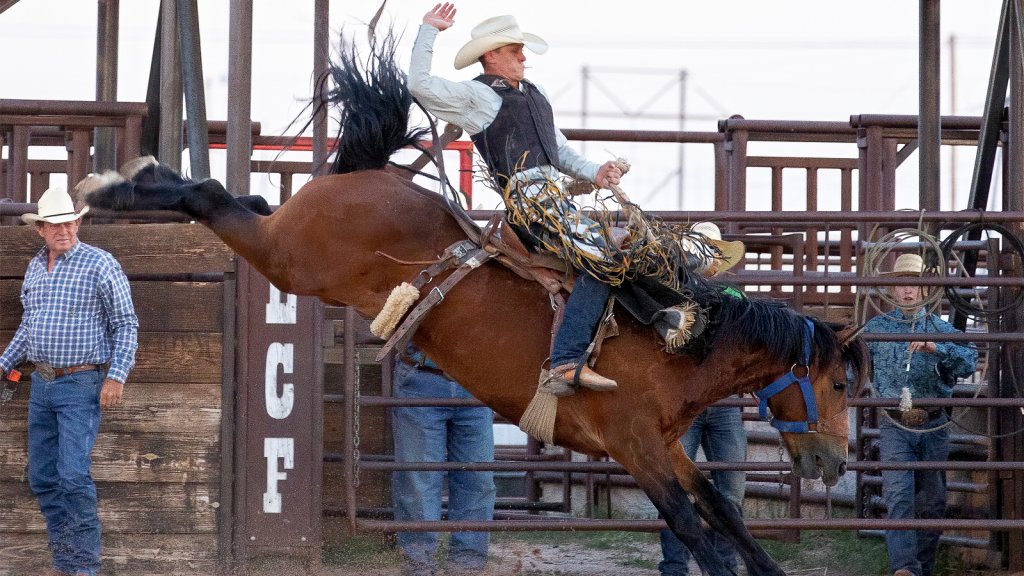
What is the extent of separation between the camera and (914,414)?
6.14 metres

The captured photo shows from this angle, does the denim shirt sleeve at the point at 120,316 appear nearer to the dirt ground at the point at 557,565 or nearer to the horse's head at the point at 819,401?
the dirt ground at the point at 557,565

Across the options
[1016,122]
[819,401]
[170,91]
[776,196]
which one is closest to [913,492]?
[819,401]

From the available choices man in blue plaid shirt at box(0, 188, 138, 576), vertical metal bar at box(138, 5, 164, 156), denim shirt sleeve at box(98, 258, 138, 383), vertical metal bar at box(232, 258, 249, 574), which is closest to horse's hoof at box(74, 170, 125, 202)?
man in blue plaid shirt at box(0, 188, 138, 576)

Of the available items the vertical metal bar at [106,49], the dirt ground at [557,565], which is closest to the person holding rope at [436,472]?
the dirt ground at [557,565]

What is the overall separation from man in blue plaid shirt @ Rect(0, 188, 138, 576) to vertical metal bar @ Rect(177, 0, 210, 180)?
38.9 inches

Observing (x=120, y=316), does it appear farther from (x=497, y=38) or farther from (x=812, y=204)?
(x=812, y=204)

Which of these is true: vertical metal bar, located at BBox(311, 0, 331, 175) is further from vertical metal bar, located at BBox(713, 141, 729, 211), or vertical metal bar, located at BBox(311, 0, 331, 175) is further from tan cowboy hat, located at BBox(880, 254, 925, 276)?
vertical metal bar, located at BBox(713, 141, 729, 211)

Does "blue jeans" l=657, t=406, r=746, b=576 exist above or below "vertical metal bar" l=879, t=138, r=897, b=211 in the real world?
below

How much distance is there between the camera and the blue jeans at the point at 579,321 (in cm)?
462

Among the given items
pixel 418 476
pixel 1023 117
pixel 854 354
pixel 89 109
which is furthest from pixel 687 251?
pixel 89 109

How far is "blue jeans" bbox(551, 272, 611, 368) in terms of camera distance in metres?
4.62

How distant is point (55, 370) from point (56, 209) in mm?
760

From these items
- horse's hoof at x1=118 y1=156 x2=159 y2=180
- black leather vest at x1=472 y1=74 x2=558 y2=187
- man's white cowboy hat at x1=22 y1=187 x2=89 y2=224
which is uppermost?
black leather vest at x1=472 y1=74 x2=558 y2=187

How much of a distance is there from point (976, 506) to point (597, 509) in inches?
95.5
